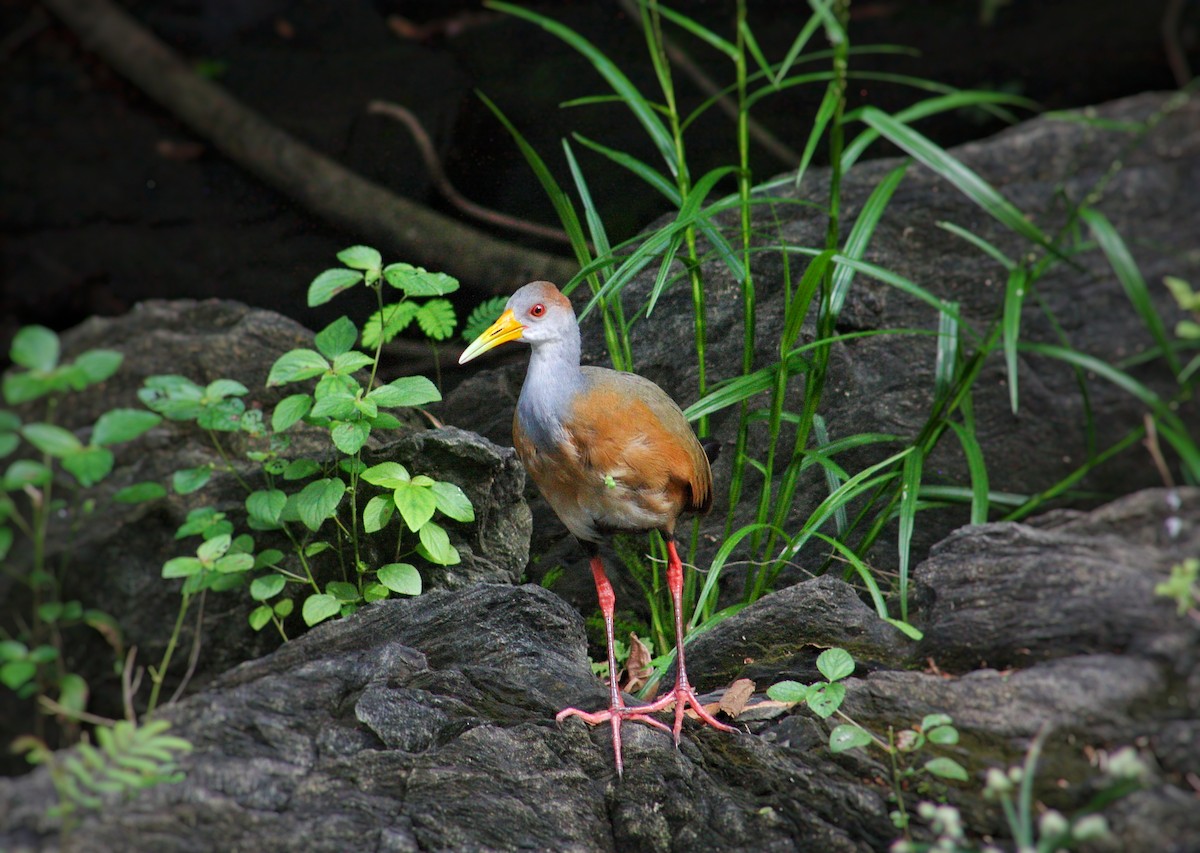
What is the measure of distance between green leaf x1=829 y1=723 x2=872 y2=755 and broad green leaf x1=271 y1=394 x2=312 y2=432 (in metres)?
1.63

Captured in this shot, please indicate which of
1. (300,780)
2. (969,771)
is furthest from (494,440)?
(969,771)

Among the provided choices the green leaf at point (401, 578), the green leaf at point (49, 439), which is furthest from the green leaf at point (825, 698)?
the green leaf at point (49, 439)

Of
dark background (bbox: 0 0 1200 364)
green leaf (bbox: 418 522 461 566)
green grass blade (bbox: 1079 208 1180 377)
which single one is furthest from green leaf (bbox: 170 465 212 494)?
green grass blade (bbox: 1079 208 1180 377)

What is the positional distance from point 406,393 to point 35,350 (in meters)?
0.99

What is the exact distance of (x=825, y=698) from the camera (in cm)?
231

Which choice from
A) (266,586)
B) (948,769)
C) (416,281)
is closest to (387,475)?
(266,586)

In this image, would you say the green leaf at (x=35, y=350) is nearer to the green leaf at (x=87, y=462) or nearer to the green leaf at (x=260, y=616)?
the green leaf at (x=87, y=462)

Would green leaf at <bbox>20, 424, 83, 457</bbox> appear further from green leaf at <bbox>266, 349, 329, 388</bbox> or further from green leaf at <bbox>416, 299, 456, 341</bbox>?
green leaf at <bbox>416, 299, 456, 341</bbox>

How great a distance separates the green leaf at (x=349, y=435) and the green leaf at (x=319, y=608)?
1.43 feet

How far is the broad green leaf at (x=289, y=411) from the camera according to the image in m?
2.70

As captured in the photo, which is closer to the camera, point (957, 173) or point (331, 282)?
point (957, 173)

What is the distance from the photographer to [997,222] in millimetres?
3633

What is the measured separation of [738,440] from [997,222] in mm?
1387

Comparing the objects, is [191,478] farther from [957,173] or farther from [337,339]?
[957,173]
